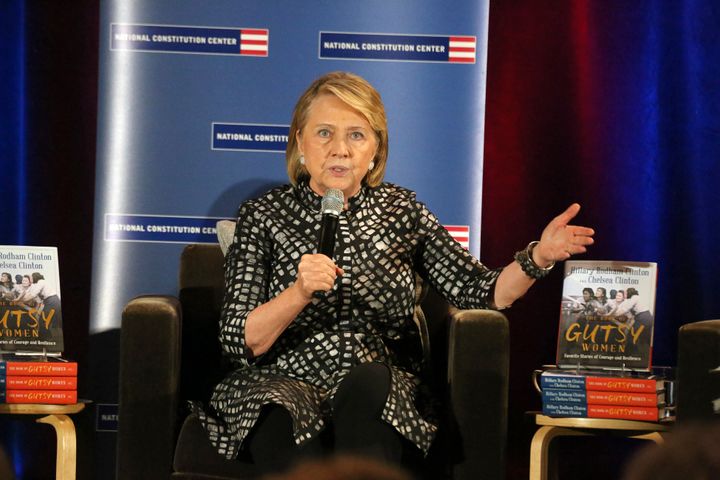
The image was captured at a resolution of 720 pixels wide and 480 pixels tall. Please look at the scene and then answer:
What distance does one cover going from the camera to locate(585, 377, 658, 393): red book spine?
2602 millimetres

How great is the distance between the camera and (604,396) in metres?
2.62

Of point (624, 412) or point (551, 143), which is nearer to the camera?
point (624, 412)

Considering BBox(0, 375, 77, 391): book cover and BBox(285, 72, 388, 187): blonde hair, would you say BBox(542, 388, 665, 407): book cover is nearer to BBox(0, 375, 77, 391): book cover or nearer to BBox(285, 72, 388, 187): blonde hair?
BBox(285, 72, 388, 187): blonde hair

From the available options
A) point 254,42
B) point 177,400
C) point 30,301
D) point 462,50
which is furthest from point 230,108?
point 177,400

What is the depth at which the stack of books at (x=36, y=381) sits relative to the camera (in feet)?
8.70

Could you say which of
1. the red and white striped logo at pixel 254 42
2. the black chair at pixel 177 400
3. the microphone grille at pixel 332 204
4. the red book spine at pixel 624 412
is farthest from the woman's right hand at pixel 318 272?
the red and white striped logo at pixel 254 42

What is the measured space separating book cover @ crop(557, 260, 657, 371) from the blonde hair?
0.61 meters

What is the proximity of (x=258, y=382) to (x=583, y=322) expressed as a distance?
94 centimetres

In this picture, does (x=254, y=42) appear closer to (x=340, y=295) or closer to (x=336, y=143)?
(x=336, y=143)

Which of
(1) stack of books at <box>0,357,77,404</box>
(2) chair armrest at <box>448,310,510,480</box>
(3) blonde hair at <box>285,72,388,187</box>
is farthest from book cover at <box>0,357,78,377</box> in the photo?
(2) chair armrest at <box>448,310,510,480</box>

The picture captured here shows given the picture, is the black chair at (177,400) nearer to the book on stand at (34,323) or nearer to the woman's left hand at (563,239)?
the woman's left hand at (563,239)

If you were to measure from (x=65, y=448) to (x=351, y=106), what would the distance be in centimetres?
122

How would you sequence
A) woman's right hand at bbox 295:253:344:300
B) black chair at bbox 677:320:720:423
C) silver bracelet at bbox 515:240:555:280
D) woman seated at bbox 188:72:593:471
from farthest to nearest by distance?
black chair at bbox 677:320:720:423
silver bracelet at bbox 515:240:555:280
woman seated at bbox 188:72:593:471
woman's right hand at bbox 295:253:344:300

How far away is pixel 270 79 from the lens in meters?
3.40
